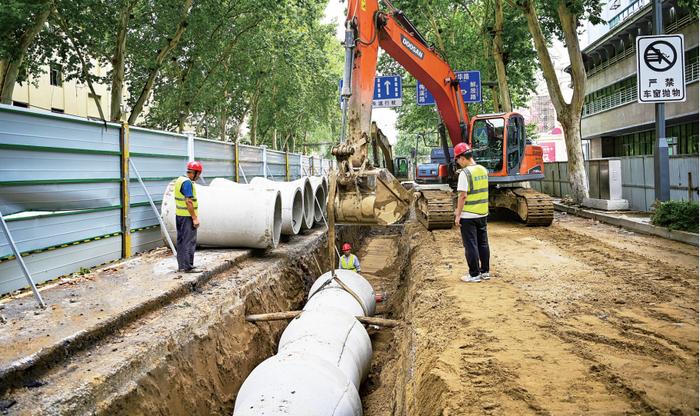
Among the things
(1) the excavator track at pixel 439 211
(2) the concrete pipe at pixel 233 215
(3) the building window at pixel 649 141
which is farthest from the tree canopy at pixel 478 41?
(2) the concrete pipe at pixel 233 215

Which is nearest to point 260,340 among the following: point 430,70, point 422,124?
point 430,70

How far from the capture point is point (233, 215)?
25.3 ft

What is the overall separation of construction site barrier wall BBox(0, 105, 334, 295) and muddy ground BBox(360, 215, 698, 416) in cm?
414

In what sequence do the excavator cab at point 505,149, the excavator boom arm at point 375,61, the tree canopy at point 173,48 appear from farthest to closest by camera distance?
the tree canopy at point 173,48
the excavator cab at point 505,149
the excavator boom arm at point 375,61

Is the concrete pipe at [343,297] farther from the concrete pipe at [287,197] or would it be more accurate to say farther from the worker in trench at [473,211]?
the concrete pipe at [287,197]

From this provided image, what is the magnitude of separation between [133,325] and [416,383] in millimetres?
2828

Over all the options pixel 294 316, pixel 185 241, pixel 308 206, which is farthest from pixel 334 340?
pixel 308 206

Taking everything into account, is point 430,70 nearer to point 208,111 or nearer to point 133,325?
point 133,325

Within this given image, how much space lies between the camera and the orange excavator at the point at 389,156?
7.06 metres

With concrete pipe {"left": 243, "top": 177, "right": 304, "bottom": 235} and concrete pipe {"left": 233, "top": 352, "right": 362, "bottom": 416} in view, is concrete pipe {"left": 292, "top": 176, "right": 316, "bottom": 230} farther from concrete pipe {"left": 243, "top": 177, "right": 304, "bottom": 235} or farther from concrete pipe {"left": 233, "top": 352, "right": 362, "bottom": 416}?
concrete pipe {"left": 233, "top": 352, "right": 362, "bottom": 416}

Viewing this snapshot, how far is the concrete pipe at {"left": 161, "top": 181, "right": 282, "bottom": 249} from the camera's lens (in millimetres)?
Result: 7672

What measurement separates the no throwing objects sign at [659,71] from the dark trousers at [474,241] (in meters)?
5.52

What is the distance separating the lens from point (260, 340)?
6805 mm

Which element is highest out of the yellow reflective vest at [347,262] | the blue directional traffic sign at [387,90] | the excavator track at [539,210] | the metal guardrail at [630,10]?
the metal guardrail at [630,10]
